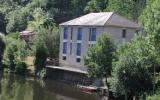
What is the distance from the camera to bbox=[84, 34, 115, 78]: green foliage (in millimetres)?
59844

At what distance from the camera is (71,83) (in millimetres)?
73688

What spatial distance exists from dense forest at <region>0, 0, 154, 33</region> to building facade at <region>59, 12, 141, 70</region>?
88.7 feet

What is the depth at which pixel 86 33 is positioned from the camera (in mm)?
76250

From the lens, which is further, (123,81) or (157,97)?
(123,81)

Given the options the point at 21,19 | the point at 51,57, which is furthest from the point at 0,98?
the point at 21,19

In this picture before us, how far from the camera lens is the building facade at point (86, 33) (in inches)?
2894

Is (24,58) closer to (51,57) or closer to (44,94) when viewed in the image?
(51,57)

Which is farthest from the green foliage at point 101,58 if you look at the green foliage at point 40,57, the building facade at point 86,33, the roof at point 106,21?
the green foliage at point 40,57

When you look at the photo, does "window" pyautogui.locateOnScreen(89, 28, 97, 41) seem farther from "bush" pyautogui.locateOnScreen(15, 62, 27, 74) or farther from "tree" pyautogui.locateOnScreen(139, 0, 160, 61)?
"tree" pyautogui.locateOnScreen(139, 0, 160, 61)

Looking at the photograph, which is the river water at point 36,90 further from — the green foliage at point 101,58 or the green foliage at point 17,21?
the green foliage at point 17,21

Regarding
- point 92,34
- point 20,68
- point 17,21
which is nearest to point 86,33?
point 92,34

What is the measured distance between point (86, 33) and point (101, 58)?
1613 centimetres

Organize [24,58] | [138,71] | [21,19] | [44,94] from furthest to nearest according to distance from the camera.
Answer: [21,19] → [24,58] → [44,94] → [138,71]

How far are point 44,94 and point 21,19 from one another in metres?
70.4
